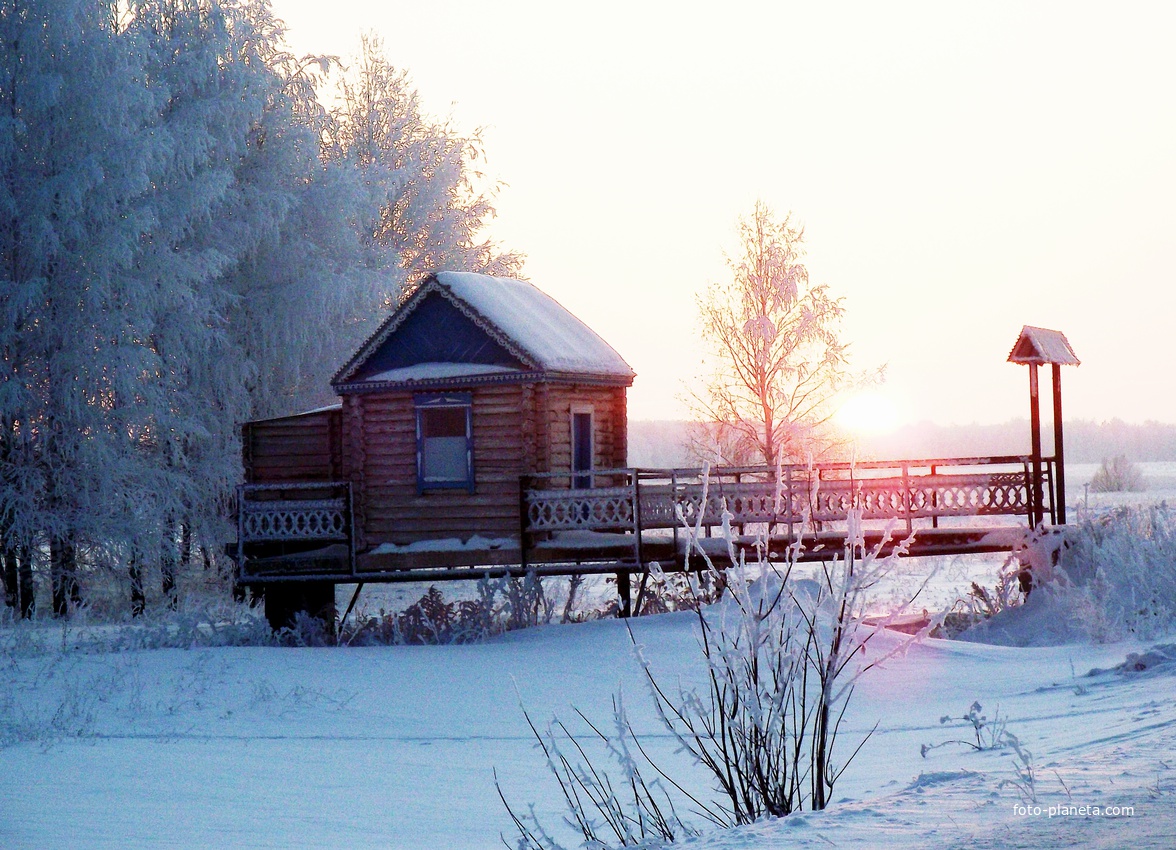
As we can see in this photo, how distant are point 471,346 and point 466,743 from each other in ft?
32.2

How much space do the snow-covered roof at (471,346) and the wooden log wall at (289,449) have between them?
4.81ft

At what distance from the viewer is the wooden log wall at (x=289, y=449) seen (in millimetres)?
22062

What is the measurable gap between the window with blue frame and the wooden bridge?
107 cm

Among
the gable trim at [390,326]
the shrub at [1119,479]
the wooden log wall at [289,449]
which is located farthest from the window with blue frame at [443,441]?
the shrub at [1119,479]

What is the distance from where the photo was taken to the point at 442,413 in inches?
814

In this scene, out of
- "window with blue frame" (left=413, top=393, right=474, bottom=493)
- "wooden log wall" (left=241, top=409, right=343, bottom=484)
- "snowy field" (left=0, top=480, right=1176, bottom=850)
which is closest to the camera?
"snowy field" (left=0, top=480, right=1176, bottom=850)

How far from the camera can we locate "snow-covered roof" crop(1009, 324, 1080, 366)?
68.8ft

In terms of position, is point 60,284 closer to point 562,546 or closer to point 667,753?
point 562,546

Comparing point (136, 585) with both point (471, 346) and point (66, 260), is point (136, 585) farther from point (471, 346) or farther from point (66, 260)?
point (471, 346)

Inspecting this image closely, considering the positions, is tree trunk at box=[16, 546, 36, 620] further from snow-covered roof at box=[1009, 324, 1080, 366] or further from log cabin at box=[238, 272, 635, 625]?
snow-covered roof at box=[1009, 324, 1080, 366]

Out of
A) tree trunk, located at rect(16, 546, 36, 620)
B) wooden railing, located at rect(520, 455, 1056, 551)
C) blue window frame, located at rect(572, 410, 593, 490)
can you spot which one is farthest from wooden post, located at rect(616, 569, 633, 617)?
tree trunk, located at rect(16, 546, 36, 620)

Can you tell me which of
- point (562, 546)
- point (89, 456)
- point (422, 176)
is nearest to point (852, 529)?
point (562, 546)

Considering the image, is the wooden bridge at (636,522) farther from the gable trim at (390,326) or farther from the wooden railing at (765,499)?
the gable trim at (390,326)

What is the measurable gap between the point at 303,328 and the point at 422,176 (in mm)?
9565
